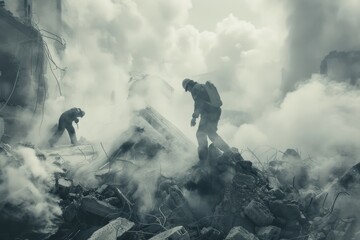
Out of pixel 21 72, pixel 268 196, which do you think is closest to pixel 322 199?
pixel 268 196

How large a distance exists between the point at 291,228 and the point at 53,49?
15426mm

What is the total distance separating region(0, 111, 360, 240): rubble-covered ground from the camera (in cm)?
458

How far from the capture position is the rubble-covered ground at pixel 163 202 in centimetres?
458

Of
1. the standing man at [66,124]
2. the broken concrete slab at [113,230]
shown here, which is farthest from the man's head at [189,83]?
the standing man at [66,124]

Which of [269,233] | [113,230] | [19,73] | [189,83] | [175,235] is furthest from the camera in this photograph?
[19,73]

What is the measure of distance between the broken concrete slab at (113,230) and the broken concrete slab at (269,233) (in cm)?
183

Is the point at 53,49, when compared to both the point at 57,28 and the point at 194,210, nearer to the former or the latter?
the point at 57,28

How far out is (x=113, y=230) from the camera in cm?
434

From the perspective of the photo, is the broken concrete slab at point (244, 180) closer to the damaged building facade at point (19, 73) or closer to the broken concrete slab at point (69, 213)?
the broken concrete slab at point (69, 213)

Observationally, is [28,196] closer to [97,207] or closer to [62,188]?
[62,188]

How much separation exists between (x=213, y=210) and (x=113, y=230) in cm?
176

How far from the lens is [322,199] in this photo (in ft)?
17.7

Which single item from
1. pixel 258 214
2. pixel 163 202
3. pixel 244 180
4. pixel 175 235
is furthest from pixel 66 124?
pixel 258 214

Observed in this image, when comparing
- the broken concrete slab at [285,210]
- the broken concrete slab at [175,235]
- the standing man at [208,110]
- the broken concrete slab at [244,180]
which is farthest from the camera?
the standing man at [208,110]
